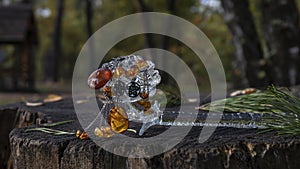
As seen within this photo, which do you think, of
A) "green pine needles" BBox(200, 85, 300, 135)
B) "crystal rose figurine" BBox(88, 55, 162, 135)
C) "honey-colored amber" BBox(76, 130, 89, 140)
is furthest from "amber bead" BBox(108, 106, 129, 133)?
"green pine needles" BBox(200, 85, 300, 135)

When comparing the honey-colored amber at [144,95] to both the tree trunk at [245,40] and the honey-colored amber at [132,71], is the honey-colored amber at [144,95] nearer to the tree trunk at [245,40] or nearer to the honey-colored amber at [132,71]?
the honey-colored amber at [132,71]

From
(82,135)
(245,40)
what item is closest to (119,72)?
(82,135)

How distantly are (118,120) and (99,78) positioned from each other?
17 centimetres

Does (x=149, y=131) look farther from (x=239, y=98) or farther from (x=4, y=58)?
(x=4, y=58)

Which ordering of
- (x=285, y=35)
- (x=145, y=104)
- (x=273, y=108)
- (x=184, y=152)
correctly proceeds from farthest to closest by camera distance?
(x=285, y=35), (x=273, y=108), (x=145, y=104), (x=184, y=152)

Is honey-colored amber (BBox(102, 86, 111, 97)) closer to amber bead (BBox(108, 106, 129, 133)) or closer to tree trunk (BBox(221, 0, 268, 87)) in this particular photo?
amber bead (BBox(108, 106, 129, 133))

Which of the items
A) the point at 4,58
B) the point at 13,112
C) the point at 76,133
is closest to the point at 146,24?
the point at 4,58

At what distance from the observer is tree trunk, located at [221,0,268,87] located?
5094 mm

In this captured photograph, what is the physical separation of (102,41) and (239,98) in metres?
19.5

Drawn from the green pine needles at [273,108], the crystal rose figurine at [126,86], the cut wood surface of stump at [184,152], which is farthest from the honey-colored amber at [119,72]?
the green pine needles at [273,108]

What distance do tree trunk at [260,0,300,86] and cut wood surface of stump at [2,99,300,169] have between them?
3.45 meters

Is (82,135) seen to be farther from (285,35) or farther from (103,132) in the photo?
(285,35)

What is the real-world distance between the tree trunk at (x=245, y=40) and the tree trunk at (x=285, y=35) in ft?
0.74

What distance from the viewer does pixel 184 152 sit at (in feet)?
4.75
